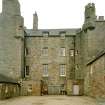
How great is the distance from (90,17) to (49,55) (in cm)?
1161

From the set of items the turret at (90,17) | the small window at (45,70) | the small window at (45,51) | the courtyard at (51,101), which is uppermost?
the turret at (90,17)

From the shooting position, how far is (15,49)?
162ft

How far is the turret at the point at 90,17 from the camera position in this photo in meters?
46.9

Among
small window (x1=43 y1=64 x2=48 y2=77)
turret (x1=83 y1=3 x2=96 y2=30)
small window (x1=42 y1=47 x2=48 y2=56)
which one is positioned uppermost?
turret (x1=83 y1=3 x2=96 y2=30)

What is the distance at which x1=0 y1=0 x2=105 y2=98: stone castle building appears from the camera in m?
47.0

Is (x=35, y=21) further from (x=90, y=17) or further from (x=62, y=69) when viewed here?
(x=90, y=17)

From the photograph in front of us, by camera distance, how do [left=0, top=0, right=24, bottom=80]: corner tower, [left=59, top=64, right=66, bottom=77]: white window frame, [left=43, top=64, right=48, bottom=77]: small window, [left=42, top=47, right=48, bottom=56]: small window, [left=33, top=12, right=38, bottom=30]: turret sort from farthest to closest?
[left=33, top=12, right=38, bottom=30]: turret → [left=42, top=47, right=48, bottom=56]: small window → [left=43, top=64, right=48, bottom=77]: small window → [left=59, top=64, right=66, bottom=77]: white window frame → [left=0, top=0, right=24, bottom=80]: corner tower

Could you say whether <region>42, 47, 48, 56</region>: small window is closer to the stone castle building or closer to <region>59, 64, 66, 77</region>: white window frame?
the stone castle building

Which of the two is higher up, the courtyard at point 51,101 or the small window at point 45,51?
the small window at point 45,51

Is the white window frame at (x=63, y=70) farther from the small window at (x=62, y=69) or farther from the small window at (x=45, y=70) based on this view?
the small window at (x=45, y=70)

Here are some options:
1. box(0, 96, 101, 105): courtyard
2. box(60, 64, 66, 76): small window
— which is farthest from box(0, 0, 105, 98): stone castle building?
box(0, 96, 101, 105): courtyard

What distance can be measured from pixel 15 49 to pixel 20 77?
509cm

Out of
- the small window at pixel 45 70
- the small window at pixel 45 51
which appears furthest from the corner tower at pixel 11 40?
the small window at pixel 45 51

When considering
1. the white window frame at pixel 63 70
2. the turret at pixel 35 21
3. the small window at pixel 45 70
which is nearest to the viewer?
the white window frame at pixel 63 70
